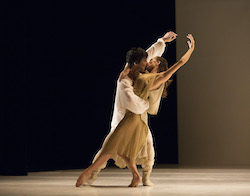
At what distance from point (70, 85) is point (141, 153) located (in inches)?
111

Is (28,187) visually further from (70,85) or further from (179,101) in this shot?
(179,101)

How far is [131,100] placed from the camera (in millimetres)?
3867

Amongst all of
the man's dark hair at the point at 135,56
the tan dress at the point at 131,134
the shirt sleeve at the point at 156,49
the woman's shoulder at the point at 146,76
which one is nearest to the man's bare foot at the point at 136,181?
the tan dress at the point at 131,134

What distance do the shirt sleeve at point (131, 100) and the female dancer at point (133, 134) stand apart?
5 centimetres

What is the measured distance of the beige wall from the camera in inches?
283

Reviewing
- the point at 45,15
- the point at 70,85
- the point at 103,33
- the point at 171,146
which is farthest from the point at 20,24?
the point at 171,146

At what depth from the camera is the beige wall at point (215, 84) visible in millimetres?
7191

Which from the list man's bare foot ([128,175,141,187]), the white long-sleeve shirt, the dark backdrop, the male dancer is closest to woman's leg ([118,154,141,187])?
man's bare foot ([128,175,141,187])

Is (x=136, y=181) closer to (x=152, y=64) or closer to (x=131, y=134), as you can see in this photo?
(x=131, y=134)

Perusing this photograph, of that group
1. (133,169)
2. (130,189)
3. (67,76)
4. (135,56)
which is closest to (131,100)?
(135,56)

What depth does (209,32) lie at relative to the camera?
7.33 meters

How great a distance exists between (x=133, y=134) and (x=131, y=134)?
0.6 inches

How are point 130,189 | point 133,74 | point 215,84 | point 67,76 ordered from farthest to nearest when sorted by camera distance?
point 215,84, point 67,76, point 133,74, point 130,189

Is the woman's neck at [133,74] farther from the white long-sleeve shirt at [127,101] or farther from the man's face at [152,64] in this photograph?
the man's face at [152,64]
